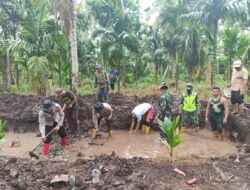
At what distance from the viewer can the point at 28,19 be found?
12.4m

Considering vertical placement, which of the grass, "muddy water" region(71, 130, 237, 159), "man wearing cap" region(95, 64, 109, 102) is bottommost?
"muddy water" region(71, 130, 237, 159)

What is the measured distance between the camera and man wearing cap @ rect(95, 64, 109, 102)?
→ 11.3 metres

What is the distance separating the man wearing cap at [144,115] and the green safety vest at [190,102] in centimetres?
102

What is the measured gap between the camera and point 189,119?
34.6 ft

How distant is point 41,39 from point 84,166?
7498 millimetres

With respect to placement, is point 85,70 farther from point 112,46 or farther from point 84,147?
point 84,147

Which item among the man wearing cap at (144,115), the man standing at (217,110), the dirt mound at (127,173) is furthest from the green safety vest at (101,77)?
the dirt mound at (127,173)

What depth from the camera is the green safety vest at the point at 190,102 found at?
930 cm

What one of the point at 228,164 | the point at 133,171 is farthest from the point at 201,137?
the point at 133,171

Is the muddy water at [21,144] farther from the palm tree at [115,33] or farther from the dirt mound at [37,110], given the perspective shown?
the palm tree at [115,33]

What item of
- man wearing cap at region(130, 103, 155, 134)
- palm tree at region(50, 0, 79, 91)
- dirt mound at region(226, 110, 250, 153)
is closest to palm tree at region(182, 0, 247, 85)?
→ dirt mound at region(226, 110, 250, 153)

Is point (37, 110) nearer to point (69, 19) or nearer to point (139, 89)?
point (69, 19)

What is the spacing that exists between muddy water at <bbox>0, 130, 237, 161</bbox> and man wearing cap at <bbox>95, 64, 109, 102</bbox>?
1836 millimetres

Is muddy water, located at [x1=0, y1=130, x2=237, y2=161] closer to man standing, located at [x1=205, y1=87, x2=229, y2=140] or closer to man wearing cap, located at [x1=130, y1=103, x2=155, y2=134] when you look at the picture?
man wearing cap, located at [x1=130, y1=103, x2=155, y2=134]
